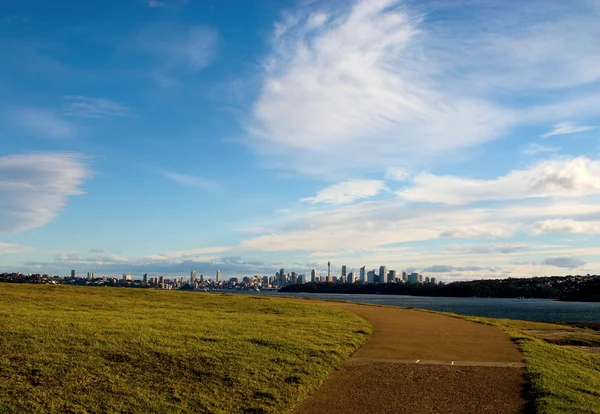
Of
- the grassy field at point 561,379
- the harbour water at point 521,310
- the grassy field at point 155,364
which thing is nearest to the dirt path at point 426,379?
the grassy field at point 561,379

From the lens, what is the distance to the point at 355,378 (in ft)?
46.7

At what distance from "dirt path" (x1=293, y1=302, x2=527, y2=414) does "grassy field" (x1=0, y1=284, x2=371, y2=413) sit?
66 centimetres

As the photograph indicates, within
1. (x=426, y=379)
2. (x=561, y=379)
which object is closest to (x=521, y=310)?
(x=561, y=379)

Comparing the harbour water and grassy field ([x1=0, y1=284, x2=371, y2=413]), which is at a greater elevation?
grassy field ([x1=0, y1=284, x2=371, y2=413])

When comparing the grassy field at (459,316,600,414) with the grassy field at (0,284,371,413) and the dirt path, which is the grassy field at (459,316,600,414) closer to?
the dirt path

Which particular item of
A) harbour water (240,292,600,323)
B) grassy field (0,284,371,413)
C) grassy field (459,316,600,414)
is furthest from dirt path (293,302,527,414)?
harbour water (240,292,600,323)

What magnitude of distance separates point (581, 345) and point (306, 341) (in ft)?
48.8

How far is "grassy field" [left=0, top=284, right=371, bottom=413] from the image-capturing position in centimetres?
1080

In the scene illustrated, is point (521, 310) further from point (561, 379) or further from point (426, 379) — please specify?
point (426, 379)

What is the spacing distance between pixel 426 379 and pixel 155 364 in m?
6.99

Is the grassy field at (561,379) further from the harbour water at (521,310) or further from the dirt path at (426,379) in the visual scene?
the harbour water at (521,310)

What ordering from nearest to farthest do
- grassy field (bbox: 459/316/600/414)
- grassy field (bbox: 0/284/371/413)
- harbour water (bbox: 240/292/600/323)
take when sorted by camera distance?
1. grassy field (bbox: 0/284/371/413)
2. grassy field (bbox: 459/316/600/414)
3. harbour water (bbox: 240/292/600/323)

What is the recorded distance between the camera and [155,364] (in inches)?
522

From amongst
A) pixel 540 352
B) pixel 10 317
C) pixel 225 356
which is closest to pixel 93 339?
pixel 225 356
